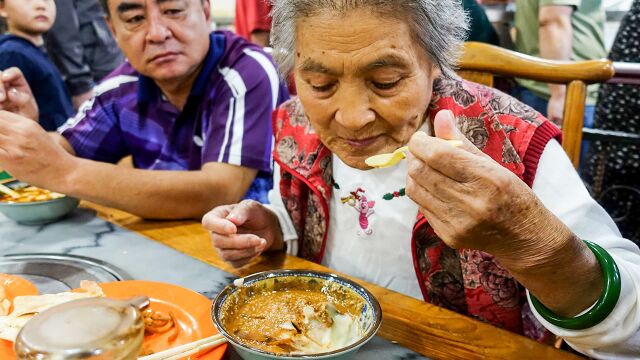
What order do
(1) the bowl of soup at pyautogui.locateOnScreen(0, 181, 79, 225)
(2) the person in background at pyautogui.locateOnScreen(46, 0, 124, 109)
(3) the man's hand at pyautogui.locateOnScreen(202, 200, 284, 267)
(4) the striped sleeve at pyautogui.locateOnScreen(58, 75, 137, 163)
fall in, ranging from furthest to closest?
(2) the person in background at pyautogui.locateOnScreen(46, 0, 124, 109) → (4) the striped sleeve at pyautogui.locateOnScreen(58, 75, 137, 163) → (1) the bowl of soup at pyautogui.locateOnScreen(0, 181, 79, 225) → (3) the man's hand at pyautogui.locateOnScreen(202, 200, 284, 267)

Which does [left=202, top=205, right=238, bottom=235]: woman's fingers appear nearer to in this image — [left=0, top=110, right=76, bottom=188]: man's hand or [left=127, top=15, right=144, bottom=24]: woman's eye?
[left=0, top=110, right=76, bottom=188]: man's hand

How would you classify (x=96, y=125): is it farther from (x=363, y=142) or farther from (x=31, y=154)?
(x=363, y=142)

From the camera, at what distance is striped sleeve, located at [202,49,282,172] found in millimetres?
1810

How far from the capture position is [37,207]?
1.51 metres

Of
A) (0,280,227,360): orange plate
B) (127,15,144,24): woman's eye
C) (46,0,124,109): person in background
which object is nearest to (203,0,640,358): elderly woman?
(0,280,227,360): orange plate

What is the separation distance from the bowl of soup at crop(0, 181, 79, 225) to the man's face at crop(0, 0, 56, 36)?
1500mm

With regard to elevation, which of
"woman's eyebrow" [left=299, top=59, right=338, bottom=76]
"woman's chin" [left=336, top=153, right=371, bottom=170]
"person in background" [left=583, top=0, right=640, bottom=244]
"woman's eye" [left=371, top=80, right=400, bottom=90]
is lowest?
"person in background" [left=583, top=0, right=640, bottom=244]

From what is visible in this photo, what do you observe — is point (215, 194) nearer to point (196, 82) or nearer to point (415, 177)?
point (196, 82)

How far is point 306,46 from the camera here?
1.13m

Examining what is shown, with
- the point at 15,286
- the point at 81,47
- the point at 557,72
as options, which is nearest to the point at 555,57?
the point at 557,72

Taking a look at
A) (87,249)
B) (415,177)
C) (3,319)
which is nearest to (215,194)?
(87,249)

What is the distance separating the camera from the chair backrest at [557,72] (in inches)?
58.3

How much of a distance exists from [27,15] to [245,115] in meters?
1.64

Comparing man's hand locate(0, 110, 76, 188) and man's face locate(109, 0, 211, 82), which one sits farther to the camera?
man's face locate(109, 0, 211, 82)
